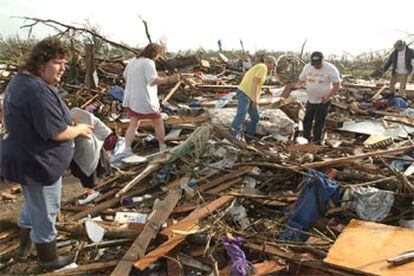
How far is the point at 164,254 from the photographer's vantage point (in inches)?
139

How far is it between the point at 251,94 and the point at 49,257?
4350 mm

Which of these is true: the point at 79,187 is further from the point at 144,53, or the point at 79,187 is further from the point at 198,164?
the point at 144,53

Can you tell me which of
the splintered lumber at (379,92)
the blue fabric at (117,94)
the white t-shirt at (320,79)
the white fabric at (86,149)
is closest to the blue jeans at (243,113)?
the white t-shirt at (320,79)

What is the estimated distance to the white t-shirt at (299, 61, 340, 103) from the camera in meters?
6.64

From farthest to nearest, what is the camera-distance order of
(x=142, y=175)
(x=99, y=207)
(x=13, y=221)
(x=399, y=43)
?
(x=399, y=43) < (x=142, y=175) < (x=99, y=207) < (x=13, y=221)

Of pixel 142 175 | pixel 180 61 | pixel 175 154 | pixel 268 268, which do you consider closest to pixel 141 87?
pixel 175 154

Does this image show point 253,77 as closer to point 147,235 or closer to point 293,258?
point 147,235

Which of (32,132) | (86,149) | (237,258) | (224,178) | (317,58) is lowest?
(237,258)

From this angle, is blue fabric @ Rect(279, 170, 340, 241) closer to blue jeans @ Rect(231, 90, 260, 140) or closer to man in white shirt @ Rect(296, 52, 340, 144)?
blue jeans @ Rect(231, 90, 260, 140)

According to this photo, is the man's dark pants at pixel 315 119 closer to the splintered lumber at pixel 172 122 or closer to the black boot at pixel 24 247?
the splintered lumber at pixel 172 122

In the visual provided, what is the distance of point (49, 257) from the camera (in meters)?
3.35

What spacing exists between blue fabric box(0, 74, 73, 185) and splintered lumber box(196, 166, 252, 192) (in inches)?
84.5

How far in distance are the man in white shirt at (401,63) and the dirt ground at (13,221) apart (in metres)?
9.79

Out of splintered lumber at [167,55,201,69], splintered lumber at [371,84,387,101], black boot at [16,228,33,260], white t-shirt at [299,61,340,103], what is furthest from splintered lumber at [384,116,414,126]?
black boot at [16,228,33,260]
